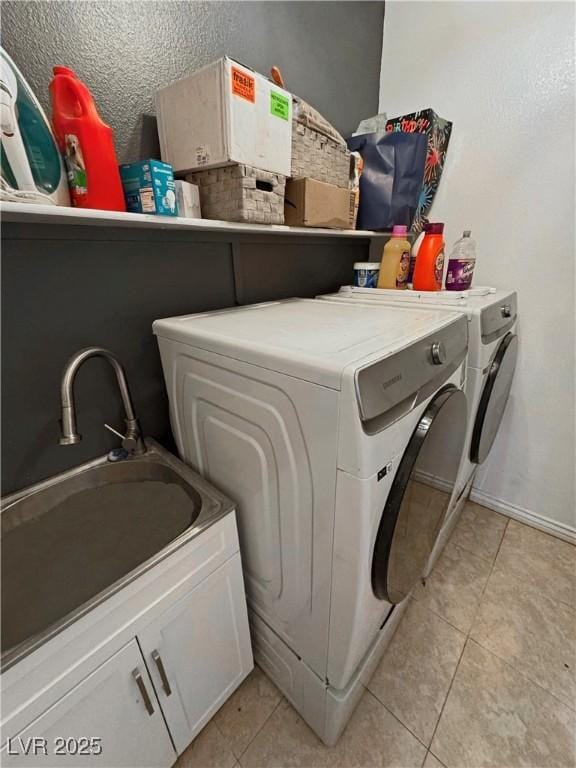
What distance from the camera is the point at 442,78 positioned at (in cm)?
185

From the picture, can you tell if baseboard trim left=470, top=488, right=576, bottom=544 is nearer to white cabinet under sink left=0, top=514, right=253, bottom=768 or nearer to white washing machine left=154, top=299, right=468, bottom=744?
white washing machine left=154, top=299, right=468, bottom=744

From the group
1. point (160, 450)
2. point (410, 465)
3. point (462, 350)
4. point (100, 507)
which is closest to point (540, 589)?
point (462, 350)

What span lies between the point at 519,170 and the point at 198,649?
2.68 meters

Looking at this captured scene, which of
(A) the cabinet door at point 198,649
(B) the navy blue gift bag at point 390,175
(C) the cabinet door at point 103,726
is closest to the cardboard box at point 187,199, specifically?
(B) the navy blue gift bag at point 390,175

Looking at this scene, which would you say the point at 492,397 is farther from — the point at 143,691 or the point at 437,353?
the point at 143,691

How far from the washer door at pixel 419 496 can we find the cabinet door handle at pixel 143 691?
0.70 meters

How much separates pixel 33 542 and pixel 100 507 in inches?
8.1

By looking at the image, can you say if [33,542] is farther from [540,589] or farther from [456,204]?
[456,204]

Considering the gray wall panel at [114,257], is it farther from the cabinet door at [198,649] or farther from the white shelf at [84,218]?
the cabinet door at [198,649]

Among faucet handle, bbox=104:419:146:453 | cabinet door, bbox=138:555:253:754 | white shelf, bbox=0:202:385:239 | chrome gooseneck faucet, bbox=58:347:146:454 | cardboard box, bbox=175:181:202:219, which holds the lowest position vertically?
cabinet door, bbox=138:555:253:754

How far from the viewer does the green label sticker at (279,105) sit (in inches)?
43.2

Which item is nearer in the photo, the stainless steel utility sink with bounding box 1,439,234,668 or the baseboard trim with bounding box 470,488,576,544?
the stainless steel utility sink with bounding box 1,439,234,668

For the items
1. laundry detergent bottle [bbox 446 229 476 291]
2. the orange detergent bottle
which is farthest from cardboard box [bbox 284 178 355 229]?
laundry detergent bottle [bbox 446 229 476 291]

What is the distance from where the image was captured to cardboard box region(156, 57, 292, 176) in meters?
0.98
